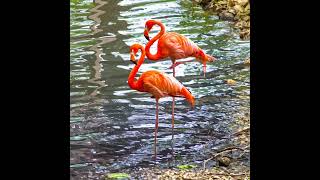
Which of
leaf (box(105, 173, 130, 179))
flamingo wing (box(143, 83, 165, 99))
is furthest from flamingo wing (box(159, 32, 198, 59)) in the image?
leaf (box(105, 173, 130, 179))

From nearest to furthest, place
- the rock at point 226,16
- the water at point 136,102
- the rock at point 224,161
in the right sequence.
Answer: the rock at point 224,161
the water at point 136,102
the rock at point 226,16

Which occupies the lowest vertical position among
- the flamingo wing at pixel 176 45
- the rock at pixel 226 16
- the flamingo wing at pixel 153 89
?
the rock at pixel 226 16

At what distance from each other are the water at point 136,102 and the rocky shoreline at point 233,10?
212 mm

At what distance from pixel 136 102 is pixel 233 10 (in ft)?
12.6

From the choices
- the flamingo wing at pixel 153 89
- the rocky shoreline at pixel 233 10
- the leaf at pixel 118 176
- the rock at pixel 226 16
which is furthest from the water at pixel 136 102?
the flamingo wing at pixel 153 89

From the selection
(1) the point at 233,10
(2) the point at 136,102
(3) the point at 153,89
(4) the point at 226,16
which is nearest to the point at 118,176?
(3) the point at 153,89

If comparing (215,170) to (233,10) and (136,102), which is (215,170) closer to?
(136,102)

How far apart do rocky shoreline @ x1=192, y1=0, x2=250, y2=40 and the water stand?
0.70ft

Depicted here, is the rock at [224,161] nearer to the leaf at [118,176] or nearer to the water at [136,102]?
the water at [136,102]

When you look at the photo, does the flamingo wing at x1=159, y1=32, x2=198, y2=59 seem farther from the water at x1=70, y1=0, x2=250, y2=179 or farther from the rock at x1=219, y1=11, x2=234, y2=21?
the rock at x1=219, y1=11, x2=234, y2=21

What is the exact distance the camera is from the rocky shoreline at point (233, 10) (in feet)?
24.7

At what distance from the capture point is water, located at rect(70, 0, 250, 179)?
3.82 meters
